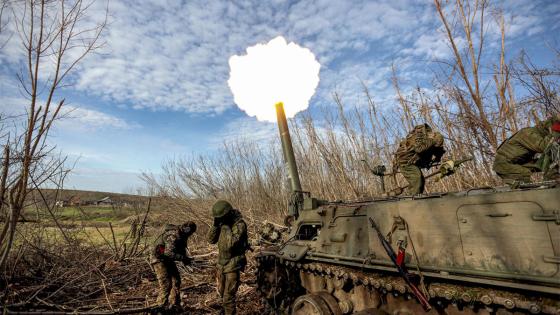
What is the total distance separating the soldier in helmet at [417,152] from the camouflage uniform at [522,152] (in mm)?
1026

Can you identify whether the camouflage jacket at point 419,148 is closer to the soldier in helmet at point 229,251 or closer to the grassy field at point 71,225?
the soldier in helmet at point 229,251

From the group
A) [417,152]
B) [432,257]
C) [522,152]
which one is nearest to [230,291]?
[432,257]

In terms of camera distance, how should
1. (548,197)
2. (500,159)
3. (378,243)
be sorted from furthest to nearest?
(500,159) < (378,243) < (548,197)

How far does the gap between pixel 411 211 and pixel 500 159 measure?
2.51 m

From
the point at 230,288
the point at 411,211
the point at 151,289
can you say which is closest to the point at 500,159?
the point at 411,211

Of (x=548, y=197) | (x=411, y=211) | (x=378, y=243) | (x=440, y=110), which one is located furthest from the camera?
(x=440, y=110)

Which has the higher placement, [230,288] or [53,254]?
[53,254]

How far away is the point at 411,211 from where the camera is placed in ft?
13.2

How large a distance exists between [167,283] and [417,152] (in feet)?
17.3

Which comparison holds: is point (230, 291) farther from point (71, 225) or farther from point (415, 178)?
point (71, 225)

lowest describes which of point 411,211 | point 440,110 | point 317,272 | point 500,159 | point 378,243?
point 317,272

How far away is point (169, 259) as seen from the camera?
6406 millimetres

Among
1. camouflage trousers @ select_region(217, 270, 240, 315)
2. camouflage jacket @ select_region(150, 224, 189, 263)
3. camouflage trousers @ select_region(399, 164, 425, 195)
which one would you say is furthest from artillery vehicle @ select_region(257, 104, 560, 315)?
camouflage jacket @ select_region(150, 224, 189, 263)

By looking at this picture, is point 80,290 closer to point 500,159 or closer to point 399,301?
point 399,301
